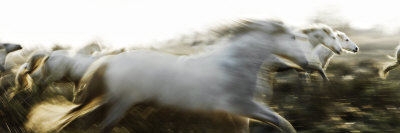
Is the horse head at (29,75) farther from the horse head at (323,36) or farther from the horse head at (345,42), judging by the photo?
the horse head at (345,42)

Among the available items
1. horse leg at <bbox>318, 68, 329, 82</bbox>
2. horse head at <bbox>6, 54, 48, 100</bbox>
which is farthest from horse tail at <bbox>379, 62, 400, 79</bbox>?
horse head at <bbox>6, 54, 48, 100</bbox>

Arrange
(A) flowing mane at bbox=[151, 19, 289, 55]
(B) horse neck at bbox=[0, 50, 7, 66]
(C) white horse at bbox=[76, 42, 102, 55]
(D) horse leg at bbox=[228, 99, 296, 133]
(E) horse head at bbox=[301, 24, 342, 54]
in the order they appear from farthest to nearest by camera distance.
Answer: (B) horse neck at bbox=[0, 50, 7, 66] < (C) white horse at bbox=[76, 42, 102, 55] < (E) horse head at bbox=[301, 24, 342, 54] < (A) flowing mane at bbox=[151, 19, 289, 55] < (D) horse leg at bbox=[228, 99, 296, 133]

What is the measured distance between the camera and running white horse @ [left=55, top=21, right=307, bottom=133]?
1535mm

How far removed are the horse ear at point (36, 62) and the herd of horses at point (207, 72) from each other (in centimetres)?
83

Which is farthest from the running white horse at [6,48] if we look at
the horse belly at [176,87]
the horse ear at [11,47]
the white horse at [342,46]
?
the white horse at [342,46]

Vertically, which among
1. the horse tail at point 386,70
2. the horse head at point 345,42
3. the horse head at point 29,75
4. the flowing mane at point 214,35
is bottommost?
the horse head at point 29,75

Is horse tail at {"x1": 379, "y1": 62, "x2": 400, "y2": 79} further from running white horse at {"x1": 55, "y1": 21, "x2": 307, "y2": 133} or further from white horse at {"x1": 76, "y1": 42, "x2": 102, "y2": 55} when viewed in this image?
white horse at {"x1": 76, "y1": 42, "x2": 102, "y2": 55}

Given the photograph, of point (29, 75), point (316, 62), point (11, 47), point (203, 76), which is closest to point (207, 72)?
point (203, 76)

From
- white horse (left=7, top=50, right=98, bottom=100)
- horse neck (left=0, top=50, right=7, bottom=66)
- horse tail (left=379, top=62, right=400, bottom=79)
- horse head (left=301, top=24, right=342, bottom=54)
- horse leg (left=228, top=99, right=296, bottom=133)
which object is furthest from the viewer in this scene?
horse neck (left=0, top=50, right=7, bottom=66)

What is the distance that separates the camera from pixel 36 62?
2.57 m

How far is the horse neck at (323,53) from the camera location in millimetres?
1929

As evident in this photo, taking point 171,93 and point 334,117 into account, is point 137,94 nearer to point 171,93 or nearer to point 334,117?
point 171,93

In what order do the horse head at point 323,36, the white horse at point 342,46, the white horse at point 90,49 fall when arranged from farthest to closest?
the white horse at point 90,49 → the white horse at point 342,46 → the horse head at point 323,36

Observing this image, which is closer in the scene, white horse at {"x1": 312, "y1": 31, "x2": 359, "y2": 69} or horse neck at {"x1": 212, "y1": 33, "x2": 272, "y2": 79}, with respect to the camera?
horse neck at {"x1": 212, "y1": 33, "x2": 272, "y2": 79}
